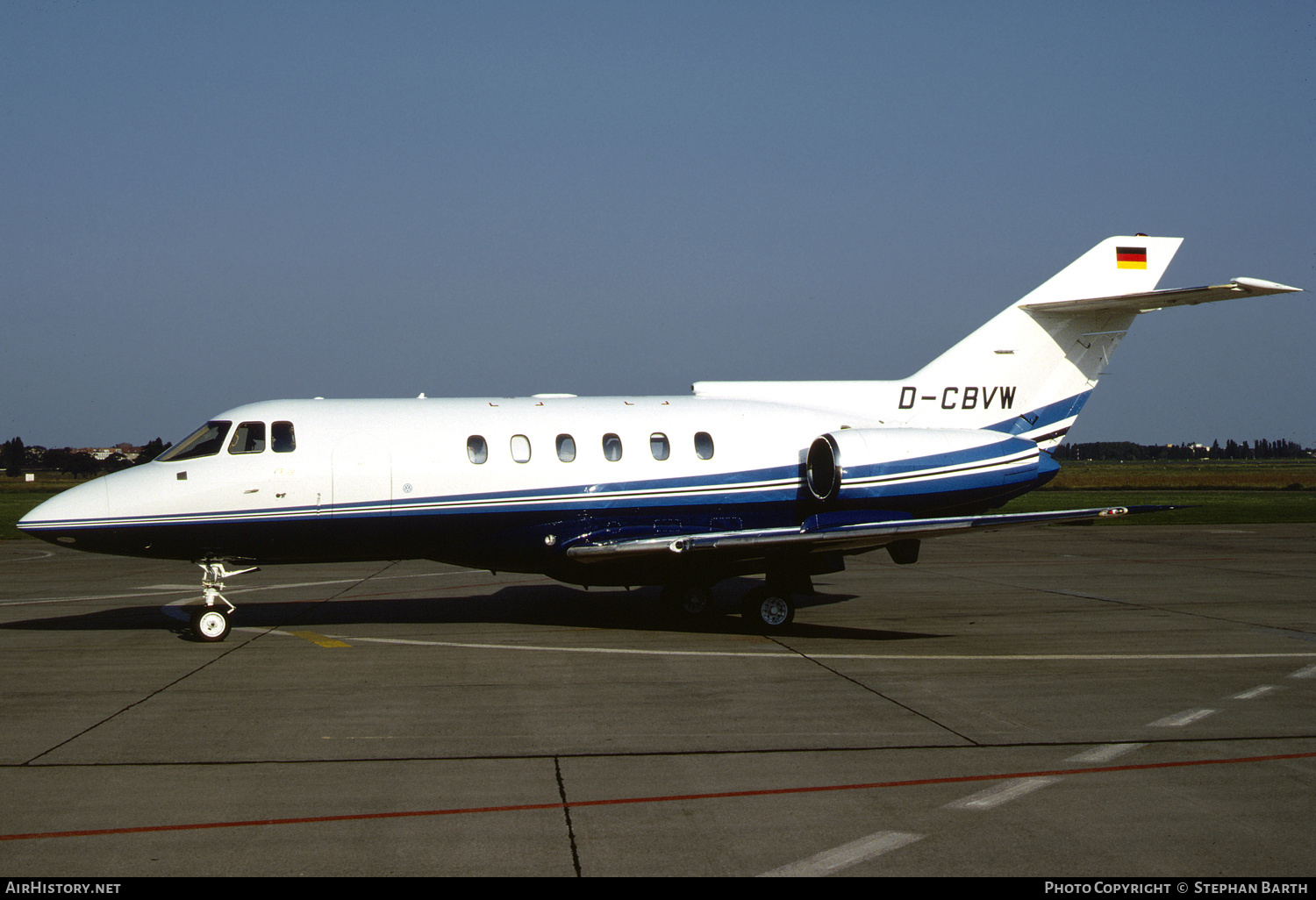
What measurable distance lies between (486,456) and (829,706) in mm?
6722

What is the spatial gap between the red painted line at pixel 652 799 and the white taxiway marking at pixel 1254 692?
2126 mm

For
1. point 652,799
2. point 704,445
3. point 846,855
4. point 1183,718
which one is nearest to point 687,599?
point 704,445

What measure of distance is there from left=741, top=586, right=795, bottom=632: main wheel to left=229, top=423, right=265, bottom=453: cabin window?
6.92m

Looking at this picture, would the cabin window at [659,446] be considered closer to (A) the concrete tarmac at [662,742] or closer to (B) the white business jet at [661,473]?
(B) the white business jet at [661,473]

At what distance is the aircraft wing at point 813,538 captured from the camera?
13289mm

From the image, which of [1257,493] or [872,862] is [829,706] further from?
[1257,493]

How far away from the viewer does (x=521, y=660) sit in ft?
41.3

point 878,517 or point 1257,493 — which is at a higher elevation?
point 878,517

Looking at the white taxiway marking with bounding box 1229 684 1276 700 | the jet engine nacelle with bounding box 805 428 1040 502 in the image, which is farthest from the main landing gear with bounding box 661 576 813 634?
the white taxiway marking with bounding box 1229 684 1276 700

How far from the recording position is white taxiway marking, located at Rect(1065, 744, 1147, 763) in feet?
26.5

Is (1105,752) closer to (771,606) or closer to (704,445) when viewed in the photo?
(771,606)

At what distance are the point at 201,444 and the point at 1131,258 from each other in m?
14.2

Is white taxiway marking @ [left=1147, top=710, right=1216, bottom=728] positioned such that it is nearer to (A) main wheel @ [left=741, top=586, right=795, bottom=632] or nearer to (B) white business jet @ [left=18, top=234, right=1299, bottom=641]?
(B) white business jet @ [left=18, top=234, right=1299, bottom=641]

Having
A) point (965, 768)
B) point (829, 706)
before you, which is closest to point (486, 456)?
point (829, 706)
